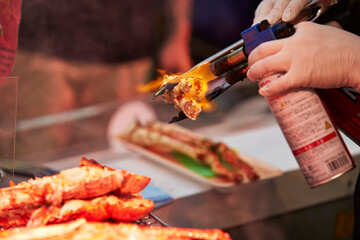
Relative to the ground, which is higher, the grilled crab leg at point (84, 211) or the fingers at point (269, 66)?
the fingers at point (269, 66)

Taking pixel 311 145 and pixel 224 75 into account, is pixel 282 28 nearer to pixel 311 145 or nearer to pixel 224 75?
pixel 224 75

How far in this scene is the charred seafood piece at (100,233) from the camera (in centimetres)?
98

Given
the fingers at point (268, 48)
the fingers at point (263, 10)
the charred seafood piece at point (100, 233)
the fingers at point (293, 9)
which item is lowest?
the charred seafood piece at point (100, 233)

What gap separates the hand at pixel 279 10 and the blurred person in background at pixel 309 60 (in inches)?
7.1

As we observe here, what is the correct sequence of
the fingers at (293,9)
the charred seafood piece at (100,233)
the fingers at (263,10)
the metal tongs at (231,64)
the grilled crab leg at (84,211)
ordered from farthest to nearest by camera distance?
the fingers at (263,10) → the fingers at (293,9) → the metal tongs at (231,64) → the grilled crab leg at (84,211) → the charred seafood piece at (100,233)

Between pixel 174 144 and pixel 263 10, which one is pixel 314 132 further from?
pixel 174 144

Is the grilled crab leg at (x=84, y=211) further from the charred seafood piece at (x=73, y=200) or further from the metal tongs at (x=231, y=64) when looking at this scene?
the metal tongs at (x=231, y=64)

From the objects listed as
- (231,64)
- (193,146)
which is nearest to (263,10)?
(231,64)

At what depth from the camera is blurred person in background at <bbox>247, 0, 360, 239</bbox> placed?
1181 millimetres

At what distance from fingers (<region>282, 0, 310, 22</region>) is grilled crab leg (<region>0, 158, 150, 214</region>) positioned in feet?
2.35

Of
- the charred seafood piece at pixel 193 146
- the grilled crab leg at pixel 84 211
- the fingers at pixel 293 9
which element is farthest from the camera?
the charred seafood piece at pixel 193 146

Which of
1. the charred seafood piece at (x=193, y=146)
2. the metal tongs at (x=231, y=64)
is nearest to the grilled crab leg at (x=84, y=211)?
the metal tongs at (x=231, y=64)

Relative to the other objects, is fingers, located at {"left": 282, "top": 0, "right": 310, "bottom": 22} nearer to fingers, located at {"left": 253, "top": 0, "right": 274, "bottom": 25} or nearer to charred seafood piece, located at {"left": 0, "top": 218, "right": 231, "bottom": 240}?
fingers, located at {"left": 253, "top": 0, "right": 274, "bottom": 25}

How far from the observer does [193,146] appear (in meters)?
2.43
